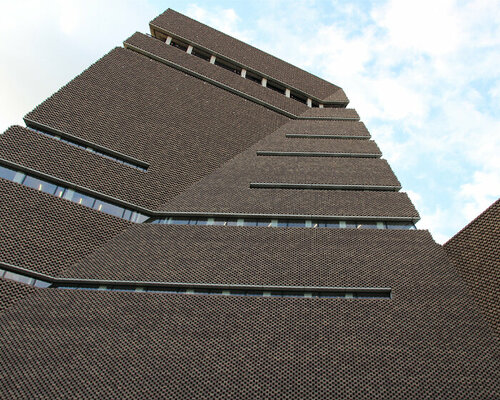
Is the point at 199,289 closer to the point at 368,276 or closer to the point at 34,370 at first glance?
the point at 34,370

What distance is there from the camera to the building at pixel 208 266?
13.2m

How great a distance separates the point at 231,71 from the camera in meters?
37.4

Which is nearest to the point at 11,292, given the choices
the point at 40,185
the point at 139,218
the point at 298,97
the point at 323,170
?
the point at 40,185

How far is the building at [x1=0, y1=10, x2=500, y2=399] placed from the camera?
521 inches

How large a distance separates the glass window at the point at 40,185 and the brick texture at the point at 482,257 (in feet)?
72.4

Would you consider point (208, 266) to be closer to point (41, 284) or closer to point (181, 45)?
point (41, 284)

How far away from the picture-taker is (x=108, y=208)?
20344mm

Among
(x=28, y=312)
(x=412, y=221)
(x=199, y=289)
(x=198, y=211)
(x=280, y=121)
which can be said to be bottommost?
(x=28, y=312)

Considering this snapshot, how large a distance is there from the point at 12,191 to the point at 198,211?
33.1 feet

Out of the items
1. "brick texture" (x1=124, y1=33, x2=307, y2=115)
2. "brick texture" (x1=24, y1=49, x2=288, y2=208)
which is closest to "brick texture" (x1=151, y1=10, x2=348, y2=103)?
"brick texture" (x1=124, y1=33, x2=307, y2=115)

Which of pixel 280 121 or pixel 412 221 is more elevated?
pixel 280 121

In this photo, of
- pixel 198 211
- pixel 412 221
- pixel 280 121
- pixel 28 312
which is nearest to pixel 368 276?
pixel 412 221

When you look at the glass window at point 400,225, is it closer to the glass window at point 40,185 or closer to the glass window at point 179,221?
the glass window at point 179,221

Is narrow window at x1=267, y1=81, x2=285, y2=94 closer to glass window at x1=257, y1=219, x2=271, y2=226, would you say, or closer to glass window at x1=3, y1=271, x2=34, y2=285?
glass window at x1=257, y1=219, x2=271, y2=226
